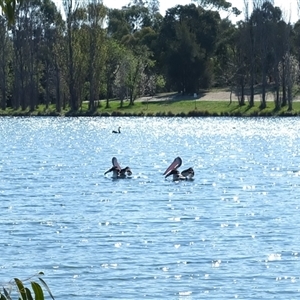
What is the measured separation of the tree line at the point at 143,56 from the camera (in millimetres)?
87250

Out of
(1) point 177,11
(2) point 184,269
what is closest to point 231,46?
(1) point 177,11

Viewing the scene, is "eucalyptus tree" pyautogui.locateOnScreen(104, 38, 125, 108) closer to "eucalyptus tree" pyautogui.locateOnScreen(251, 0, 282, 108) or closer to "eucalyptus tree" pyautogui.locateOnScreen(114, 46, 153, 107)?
"eucalyptus tree" pyautogui.locateOnScreen(114, 46, 153, 107)

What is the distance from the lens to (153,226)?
62.6 feet

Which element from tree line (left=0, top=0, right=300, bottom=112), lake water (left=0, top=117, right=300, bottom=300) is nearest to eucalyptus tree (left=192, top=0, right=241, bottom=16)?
tree line (left=0, top=0, right=300, bottom=112)

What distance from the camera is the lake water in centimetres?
1390

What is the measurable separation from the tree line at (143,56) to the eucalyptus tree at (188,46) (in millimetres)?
95

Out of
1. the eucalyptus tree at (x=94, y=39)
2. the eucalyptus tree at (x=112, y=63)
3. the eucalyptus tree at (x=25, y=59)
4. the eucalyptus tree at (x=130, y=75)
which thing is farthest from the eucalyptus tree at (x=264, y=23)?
the eucalyptus tree at (x=25, y=59)

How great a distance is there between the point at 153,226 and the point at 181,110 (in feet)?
218

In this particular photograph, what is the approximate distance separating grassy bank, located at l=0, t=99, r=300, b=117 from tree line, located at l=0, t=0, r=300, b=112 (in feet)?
2.72

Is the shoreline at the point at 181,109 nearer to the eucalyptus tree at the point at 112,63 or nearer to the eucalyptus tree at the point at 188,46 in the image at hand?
the eucalyptus tree at the point at 188,46

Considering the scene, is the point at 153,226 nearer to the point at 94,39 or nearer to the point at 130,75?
the point at 94,39

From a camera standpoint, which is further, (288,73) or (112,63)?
(112,63)

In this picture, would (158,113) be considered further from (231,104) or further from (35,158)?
(35,158)

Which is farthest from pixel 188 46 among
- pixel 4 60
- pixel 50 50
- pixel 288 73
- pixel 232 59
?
pixel 4 60
